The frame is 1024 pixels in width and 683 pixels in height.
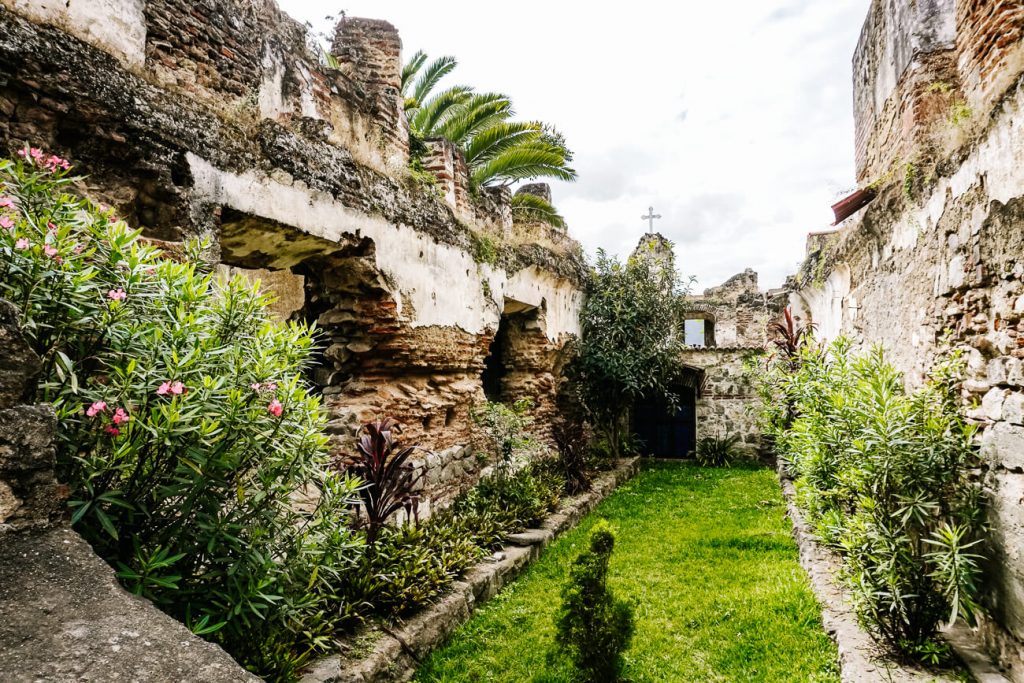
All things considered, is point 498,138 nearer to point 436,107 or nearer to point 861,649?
point 436,107

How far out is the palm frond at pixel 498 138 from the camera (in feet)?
38.2

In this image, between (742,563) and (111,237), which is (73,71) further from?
(742,563)

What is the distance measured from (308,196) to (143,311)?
235 centimetres

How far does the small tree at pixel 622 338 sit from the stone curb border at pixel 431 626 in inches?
168

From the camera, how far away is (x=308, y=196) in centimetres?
Answer: 458

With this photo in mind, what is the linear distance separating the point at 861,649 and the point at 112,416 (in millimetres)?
4145

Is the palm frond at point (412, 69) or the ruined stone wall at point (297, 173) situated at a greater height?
the palm frond at point (412, 69)

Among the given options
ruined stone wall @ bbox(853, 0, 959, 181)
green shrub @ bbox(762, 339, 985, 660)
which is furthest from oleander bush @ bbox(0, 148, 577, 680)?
ruined stone wall @ bbox(853, 0, 959, 181)

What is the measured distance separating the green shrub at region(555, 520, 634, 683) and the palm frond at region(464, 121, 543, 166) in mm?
9730

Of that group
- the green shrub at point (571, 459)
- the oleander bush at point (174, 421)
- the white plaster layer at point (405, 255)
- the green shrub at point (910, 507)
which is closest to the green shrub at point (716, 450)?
the green shrub at point (571, 459)

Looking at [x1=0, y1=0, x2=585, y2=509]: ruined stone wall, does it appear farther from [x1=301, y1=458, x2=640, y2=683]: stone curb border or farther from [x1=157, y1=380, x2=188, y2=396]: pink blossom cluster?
[x1=157, y1=380, x2=188, y2=396]: pink blossom cluster

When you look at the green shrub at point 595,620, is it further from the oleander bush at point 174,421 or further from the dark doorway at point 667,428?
the dark doorway at point 667,428

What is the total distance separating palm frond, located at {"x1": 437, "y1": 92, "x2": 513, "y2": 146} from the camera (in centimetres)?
1180

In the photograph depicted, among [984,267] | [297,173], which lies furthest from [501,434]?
[984,267]
